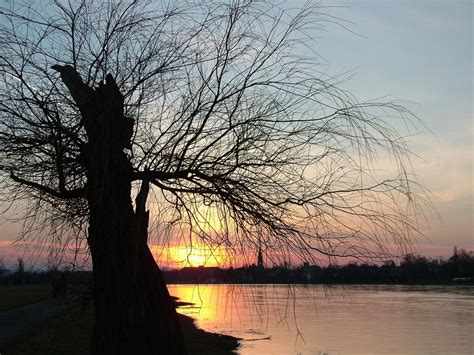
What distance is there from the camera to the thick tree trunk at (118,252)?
4.57m

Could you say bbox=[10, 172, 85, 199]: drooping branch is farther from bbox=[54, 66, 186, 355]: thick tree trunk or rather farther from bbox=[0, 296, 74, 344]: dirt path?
bbox=[0, 296, 74, 344]: dirt path

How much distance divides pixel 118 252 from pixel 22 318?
18.7m

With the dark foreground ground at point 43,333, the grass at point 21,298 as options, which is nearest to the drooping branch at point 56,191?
the dark foreground ground at point 43,333

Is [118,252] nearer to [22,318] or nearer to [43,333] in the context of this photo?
[43,333]

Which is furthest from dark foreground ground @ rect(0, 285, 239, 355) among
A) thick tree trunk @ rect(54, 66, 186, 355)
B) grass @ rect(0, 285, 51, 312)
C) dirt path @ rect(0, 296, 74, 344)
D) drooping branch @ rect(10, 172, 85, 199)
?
drooping branch @ rect(10, 172, 85, 199)

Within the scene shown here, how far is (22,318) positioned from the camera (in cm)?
2131

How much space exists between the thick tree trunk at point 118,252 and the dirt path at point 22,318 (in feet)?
34.3

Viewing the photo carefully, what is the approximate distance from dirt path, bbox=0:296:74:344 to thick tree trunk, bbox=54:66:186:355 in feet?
34.3

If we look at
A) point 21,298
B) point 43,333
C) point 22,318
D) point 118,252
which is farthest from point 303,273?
point 21,298

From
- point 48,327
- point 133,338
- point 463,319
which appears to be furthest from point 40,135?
point 463,319

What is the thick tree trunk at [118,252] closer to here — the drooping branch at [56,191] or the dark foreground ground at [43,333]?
the drooping branch at [56,191]

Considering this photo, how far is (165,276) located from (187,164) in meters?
1.22

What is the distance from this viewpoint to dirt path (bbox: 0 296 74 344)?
16.4 m

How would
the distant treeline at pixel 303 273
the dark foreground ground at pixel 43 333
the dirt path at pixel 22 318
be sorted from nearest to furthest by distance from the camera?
the distant treeline at pixel 303 273 → the dark foreground ground at pixel 43 333 → the dirt path at pixel 22 318
